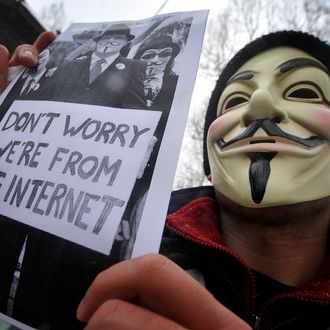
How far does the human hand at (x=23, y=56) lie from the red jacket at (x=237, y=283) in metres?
0.64

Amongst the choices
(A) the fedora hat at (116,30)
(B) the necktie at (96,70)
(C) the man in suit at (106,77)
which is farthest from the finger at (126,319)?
(A) the fedora hat at (116,30)

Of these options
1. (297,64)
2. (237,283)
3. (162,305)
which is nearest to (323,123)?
(297,64)

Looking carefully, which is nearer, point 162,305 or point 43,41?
point 162,305

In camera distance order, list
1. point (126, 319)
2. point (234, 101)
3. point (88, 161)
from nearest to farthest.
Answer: point (126, 319) → point (88, 161) → point (234, 101)

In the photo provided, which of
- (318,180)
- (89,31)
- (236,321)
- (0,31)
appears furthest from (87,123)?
(0,31)

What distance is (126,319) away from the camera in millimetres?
393

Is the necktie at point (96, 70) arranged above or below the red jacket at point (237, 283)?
above

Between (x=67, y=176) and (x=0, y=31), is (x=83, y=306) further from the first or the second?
(x=0, y=31)

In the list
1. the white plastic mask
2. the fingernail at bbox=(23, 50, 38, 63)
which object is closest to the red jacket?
the white plastic mask

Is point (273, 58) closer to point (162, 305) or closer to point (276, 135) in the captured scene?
point (276, 135)

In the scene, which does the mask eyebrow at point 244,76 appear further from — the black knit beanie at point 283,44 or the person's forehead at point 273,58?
the black knit beanie at point 283,44

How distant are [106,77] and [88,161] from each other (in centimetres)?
23

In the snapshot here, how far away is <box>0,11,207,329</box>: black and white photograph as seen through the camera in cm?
52

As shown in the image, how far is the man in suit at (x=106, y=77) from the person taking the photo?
2.16 feet
